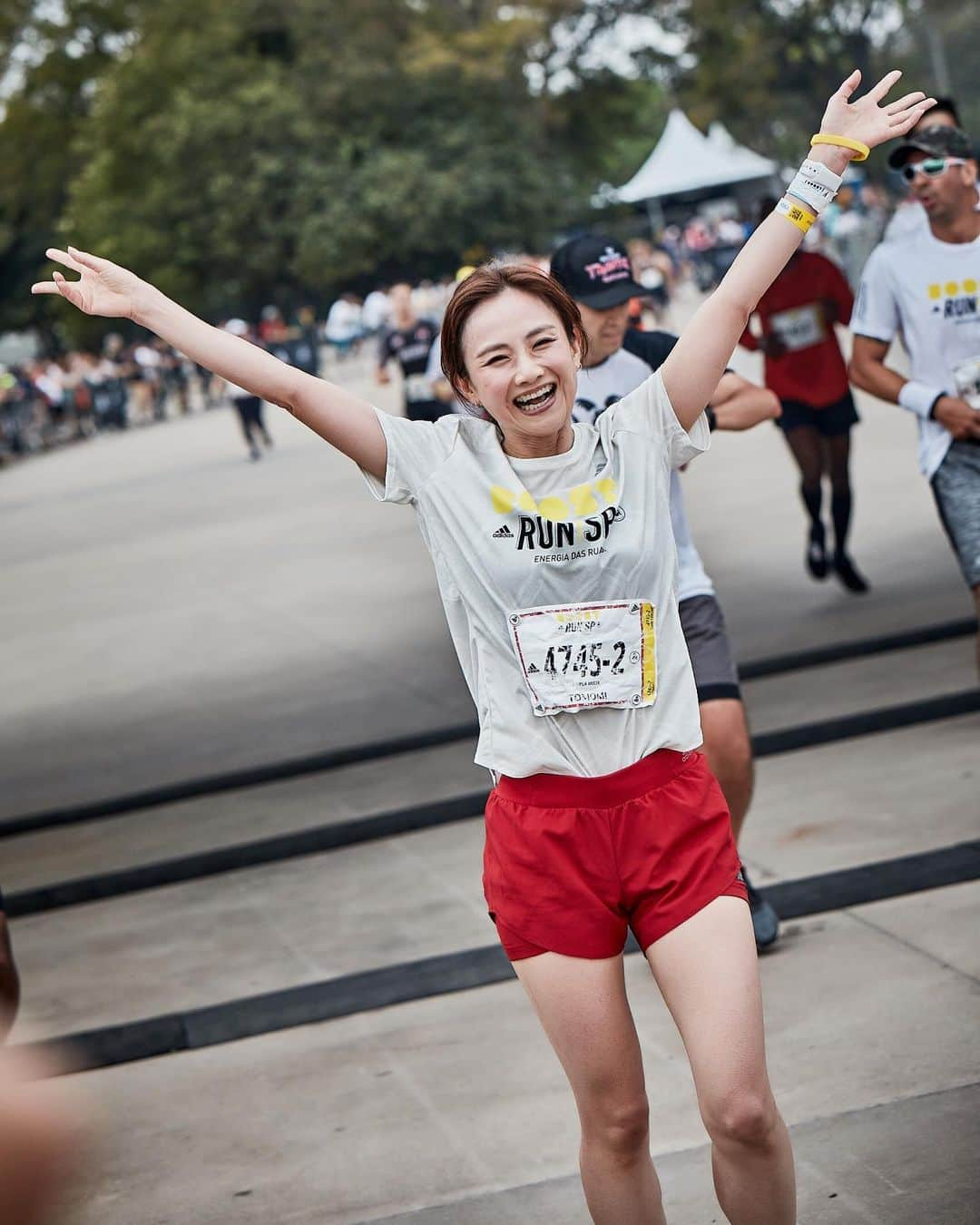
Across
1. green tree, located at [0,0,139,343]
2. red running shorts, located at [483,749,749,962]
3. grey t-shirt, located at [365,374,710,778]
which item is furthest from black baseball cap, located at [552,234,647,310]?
green tree, located at [0,0,139,343]

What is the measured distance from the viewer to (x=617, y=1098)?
2.96 m

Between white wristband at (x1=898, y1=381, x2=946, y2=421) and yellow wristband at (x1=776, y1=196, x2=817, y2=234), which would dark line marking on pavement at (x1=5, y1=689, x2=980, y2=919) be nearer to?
white wristband at (x1=898, y1=381, x2=946, y2=421)

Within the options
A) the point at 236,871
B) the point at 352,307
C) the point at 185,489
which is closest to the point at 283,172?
the point at 352,307

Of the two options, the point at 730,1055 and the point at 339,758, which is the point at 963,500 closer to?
the point at 730,1055

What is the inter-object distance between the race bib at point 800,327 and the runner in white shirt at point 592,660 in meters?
6.52

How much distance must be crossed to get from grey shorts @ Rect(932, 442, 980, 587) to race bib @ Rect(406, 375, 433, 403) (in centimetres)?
524

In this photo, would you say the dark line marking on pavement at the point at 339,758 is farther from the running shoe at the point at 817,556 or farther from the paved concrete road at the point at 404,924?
the running shoe at the point at 817,556

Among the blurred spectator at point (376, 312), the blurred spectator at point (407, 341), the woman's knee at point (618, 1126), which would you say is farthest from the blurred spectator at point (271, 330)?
the woman's knee at point (618, 1126)

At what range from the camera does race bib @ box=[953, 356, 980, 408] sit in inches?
229

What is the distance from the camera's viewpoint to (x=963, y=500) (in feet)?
19.0

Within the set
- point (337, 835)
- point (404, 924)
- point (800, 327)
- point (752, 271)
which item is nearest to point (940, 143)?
point (752, 271)

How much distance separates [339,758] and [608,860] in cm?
556

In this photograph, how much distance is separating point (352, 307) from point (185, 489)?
23.1 metres

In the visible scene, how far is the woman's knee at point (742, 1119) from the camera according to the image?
2828 millimetres
